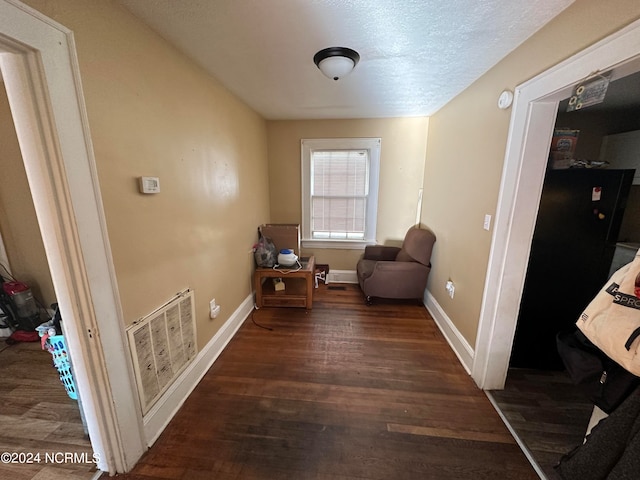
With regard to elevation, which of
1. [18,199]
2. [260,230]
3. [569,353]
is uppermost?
[18,199]

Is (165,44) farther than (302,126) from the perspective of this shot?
No

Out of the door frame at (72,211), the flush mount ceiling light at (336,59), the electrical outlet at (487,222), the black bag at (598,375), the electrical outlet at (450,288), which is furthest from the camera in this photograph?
the electrical outlet at (450,288)

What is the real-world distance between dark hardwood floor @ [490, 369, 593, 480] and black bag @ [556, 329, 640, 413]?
2.07ft

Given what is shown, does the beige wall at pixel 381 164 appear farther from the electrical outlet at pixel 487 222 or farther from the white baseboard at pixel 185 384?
the white baseboard at pixel 185 384

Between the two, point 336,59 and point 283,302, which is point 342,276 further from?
point 336,59

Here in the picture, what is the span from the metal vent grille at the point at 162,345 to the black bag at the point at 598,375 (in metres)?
2.11

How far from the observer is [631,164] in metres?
2.24

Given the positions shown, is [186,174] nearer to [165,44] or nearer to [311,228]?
[165,44]

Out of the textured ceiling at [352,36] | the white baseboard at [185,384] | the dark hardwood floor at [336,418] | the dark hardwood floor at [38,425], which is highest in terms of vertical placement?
the textured ceiling at [352,36]

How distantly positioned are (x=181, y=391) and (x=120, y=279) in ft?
3.21

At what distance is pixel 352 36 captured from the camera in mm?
1420

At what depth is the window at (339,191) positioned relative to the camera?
3391 mm

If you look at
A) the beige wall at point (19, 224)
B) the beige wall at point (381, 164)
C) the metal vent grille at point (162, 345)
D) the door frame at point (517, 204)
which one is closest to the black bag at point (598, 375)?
the door frame at point (517, 204)

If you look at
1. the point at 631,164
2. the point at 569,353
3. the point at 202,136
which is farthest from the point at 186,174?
the point at 631,164
